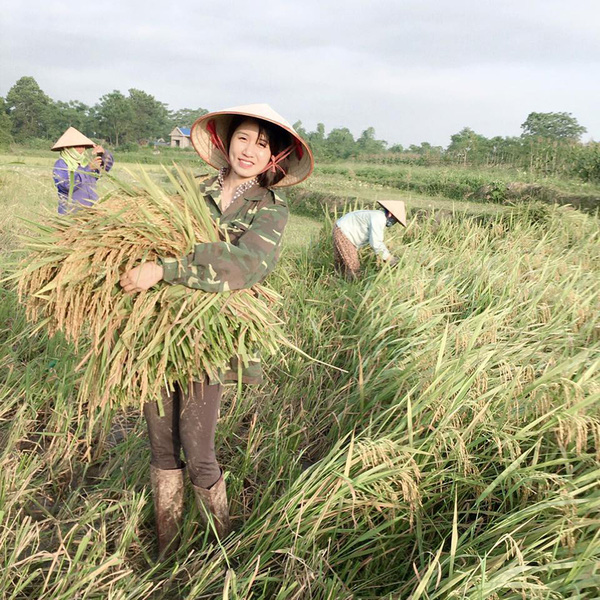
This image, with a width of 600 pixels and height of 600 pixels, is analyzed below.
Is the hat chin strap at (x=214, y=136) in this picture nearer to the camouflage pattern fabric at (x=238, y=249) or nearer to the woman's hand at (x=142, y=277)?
the camouflage pattern fabric at (x=238, y=249)

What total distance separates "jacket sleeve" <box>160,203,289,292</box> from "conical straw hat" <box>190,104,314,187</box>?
406mm

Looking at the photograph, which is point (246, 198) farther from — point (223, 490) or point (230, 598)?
point (230, 598)

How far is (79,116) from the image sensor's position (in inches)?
2202

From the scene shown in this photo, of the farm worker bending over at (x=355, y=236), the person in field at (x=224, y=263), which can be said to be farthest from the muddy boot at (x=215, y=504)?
the farm worker bending over at (x=355, y=236)

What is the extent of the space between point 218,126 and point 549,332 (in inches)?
70.6

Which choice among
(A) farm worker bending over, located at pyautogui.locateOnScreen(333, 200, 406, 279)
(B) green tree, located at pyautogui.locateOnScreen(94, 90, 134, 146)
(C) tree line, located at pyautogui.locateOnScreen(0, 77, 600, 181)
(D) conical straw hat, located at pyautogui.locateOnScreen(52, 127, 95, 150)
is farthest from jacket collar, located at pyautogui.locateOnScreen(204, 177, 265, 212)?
(B) green tree, located at pyautogui.locateOnScreen(94, 90, 134, 146)

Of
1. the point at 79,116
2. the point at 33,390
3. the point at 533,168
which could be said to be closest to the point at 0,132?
the point at 79,116

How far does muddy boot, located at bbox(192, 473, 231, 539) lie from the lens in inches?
57.1

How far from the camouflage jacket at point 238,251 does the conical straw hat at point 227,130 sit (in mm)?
179

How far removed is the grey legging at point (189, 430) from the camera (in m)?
1.39

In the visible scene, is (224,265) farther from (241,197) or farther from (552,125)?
(552,125)

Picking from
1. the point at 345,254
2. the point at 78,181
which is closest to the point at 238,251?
the point at 78,181

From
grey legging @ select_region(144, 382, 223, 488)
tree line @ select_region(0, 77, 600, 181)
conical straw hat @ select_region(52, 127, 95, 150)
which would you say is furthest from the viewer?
tree line @ select_region(0, 77, 600, 181)

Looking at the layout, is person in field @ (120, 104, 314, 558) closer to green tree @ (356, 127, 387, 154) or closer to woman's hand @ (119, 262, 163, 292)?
woman's hand @ (119, 262, 163, 292)
